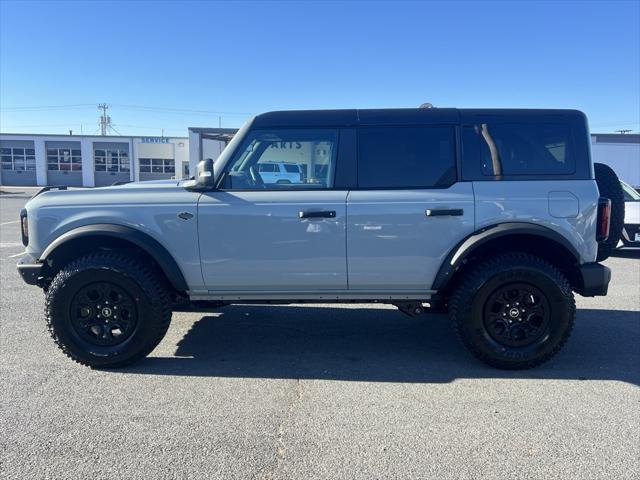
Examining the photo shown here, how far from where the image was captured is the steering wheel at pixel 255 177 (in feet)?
13.0

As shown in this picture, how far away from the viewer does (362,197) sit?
3.85m

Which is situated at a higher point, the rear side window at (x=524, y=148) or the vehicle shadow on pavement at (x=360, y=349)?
the rear side window at (x=524, y=148)

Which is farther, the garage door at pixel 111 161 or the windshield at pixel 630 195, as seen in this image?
the garage door at pixel 111 161

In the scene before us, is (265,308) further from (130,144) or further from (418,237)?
(130,144)

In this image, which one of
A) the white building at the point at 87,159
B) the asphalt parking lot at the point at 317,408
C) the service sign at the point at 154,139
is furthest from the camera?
the white building at the point at 87,159

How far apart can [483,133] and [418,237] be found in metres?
1.03

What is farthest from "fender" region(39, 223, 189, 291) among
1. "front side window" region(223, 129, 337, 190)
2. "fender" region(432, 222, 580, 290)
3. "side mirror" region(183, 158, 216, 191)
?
"fender" region(432, 222, 580, 290)

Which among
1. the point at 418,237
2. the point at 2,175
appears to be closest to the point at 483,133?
the point at 418,237

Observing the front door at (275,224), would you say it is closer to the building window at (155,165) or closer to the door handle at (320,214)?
the door handle at (320,214)

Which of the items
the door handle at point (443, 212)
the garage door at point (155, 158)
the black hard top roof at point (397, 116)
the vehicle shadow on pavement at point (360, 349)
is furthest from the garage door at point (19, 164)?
the door handle at point (443, 212)

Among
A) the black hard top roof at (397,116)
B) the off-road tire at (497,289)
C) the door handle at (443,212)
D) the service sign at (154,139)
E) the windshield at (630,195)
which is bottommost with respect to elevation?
the off-road tire at (497,289)

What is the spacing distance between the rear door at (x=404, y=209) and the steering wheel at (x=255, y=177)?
748 millimetres

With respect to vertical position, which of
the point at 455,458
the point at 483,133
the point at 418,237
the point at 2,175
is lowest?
the point at 455,458

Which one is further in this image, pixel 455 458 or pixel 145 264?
pixel 145 264
